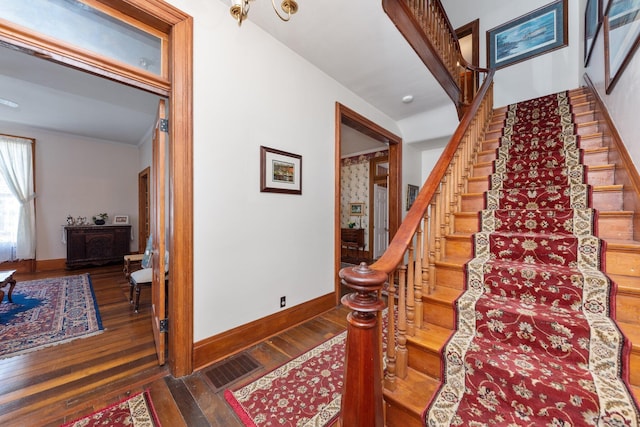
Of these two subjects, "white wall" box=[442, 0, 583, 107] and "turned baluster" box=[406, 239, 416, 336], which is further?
"white wall" box=[442, 0, 583, 107]

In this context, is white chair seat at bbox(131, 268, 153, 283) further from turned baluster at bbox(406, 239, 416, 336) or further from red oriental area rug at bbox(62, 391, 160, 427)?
turned baluster at bbox(406, 239, 416, 336)

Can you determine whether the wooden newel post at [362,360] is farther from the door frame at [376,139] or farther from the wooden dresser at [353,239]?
the wooden dresser at [353,239]

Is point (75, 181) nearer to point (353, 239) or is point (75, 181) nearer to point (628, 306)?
point (353, 239)

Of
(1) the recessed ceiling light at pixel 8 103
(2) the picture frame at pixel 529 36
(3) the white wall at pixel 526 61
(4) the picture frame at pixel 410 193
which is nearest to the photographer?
(1) the recessed ceiling light at pixel 8 103

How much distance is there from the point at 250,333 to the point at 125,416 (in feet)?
2.89

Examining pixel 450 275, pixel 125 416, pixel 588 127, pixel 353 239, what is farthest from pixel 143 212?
pixel 588 127

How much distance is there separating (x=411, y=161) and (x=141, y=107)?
180 inches

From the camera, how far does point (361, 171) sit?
6203mm

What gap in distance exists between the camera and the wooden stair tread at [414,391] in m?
1.11

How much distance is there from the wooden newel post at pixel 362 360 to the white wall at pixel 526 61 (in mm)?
5304

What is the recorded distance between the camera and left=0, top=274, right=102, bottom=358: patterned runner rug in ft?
7.00

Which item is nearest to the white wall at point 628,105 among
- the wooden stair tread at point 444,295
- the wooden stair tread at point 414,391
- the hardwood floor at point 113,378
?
the wooden stair tread at point 444,295

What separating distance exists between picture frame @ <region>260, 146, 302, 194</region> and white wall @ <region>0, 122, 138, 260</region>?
204 inches

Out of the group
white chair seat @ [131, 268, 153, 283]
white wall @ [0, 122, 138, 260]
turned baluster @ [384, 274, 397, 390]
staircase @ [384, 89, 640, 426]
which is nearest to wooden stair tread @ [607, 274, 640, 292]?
staircase @ [384, 89, 640, 426]
